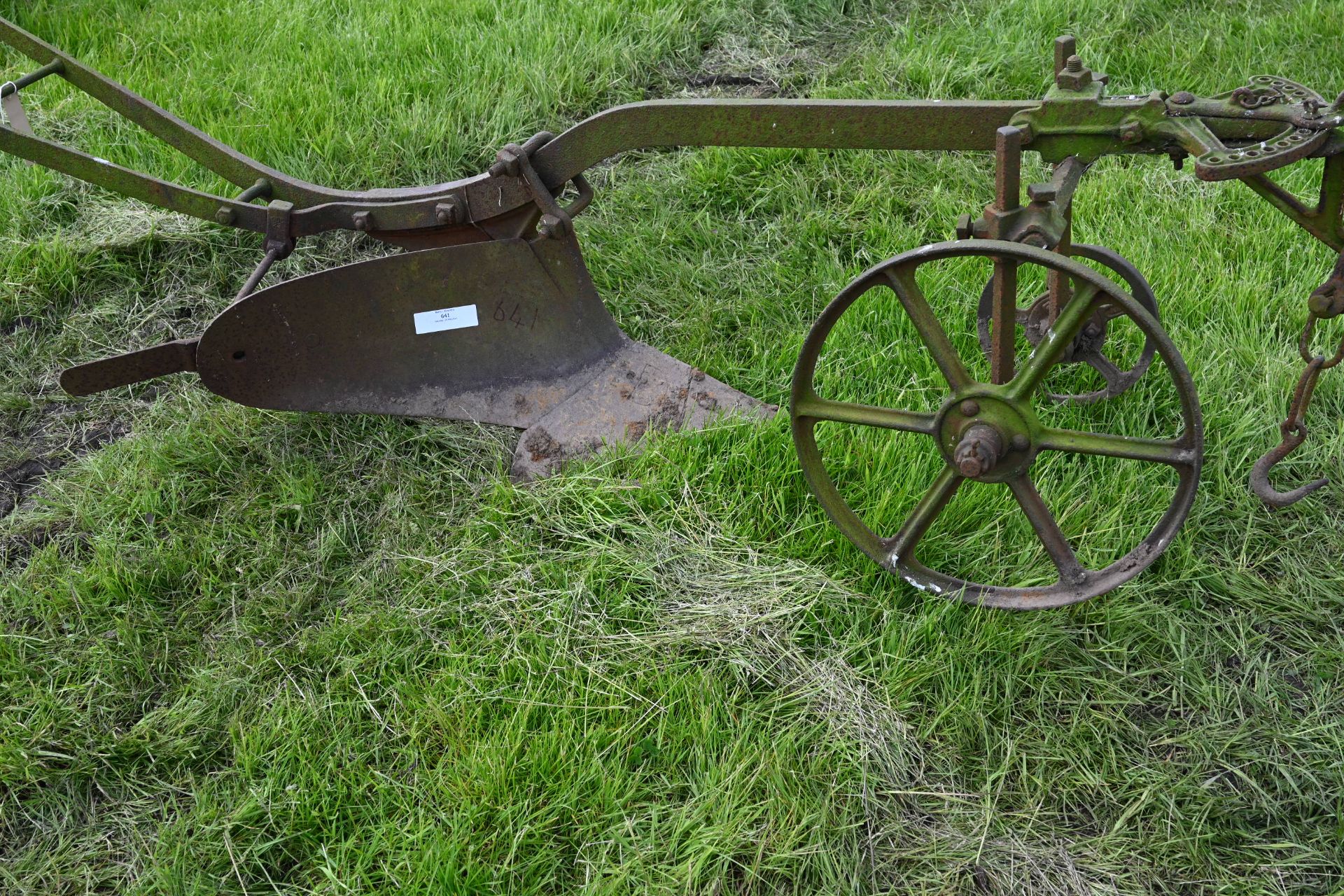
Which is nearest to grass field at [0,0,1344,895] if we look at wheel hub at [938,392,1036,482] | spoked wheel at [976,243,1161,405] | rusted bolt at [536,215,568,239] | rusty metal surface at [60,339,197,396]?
spoked wheel at [976,243,1161,405]

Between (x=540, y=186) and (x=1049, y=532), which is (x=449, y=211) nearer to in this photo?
(x=540, y=186)

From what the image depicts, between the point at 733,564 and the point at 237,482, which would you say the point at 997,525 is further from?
the point at 237,482

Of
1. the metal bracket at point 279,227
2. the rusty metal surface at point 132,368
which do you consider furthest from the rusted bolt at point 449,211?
the rusty metal surface at point 132,368

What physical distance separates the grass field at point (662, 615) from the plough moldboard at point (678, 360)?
0.54 feet

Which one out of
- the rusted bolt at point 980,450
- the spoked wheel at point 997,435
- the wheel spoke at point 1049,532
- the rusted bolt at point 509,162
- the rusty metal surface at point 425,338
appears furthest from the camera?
the rusty metal surface at point 425,338

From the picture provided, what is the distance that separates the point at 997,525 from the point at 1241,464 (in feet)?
2.10

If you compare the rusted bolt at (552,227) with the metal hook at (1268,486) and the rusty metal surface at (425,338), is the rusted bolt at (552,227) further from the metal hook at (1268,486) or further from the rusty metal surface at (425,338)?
the metal hook at (1268,486)

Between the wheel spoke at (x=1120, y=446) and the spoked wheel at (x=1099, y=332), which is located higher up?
the wheel spoke at (x=1120, y=446)

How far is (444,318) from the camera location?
2865mm

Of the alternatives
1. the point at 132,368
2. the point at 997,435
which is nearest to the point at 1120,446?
the point at 997,435

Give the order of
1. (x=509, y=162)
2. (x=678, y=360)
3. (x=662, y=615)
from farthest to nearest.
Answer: (x=678, y=360) < (x=509, y=162) < (x=662, y=615)

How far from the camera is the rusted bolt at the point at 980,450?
213 cm

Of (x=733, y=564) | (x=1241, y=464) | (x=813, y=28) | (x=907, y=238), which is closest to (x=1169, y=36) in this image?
(x=813, y=28)

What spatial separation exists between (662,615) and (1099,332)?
49.7 inches
